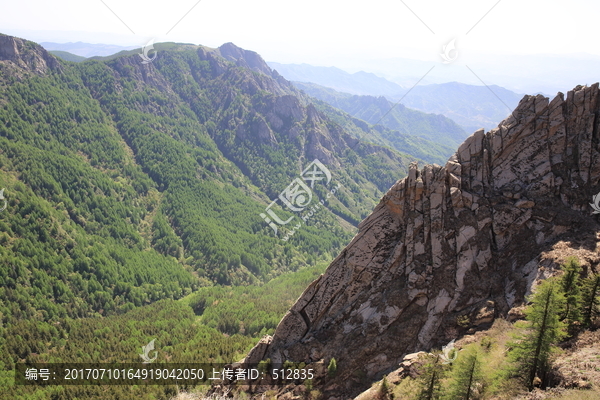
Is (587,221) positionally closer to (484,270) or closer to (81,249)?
(484,270)

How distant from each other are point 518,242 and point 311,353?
25133mm

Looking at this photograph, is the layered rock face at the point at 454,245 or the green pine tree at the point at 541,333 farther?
the layered rock face at the point at 454,245

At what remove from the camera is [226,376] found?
4475cm

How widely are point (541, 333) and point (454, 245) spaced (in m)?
15.4

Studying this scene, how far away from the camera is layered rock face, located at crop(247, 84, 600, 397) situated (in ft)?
114

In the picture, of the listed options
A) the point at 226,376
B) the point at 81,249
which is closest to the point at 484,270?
the point at 226,376

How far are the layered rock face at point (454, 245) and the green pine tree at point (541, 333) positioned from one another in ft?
28.5

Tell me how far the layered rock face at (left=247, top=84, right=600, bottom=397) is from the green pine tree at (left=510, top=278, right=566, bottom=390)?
8684mm

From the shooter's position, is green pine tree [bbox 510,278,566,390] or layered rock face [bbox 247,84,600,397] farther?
layered rock face [bbox 247,84,600,397]

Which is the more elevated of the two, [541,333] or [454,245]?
[454,245]

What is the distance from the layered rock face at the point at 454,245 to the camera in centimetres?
3484

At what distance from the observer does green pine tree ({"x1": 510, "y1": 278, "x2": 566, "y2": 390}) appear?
22.5 meters

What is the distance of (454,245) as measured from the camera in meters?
37.8

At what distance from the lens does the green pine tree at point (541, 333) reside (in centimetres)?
2248
